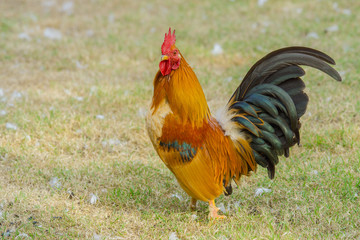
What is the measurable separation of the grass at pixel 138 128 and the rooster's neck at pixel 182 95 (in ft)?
3.39

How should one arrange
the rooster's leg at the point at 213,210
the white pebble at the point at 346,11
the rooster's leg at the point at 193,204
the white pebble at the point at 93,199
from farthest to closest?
the white pebble at the point at 346,11 → the white pebble at the point at 93,199 → the rooster's leg at the point at 193,204 → the rooster's leg at the point at 213,210

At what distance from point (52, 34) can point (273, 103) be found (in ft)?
22.1

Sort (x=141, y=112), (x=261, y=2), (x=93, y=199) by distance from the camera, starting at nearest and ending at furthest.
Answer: (x=93, y=199) → (x=141, y=112) → (x=261, y=2)

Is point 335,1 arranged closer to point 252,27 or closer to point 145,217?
point 252,27

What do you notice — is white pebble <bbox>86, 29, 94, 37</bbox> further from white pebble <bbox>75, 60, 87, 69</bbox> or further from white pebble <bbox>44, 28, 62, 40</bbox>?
white pebble <bbox>75, 60, 87, 69</bbox>

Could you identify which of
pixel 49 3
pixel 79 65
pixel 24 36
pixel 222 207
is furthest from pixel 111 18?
pixel 222 207

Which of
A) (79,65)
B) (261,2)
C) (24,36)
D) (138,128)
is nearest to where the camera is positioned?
(138,128)

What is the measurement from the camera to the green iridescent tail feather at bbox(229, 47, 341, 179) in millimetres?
3639

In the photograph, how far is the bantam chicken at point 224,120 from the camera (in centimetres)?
361

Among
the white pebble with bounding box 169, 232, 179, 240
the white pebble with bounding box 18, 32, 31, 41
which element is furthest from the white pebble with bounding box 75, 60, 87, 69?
the white pebble with bounding box 169, 232, 179, 240

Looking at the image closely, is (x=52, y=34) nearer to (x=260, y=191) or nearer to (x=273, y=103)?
(x=260, y=191)

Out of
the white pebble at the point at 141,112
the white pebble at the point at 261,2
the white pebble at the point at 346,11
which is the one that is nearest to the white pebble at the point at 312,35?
the white pebble at the point at 346,11

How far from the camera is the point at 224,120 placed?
394cm

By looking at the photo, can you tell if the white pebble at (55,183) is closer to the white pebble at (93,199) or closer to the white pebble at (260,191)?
the white pebble at (93,199)
